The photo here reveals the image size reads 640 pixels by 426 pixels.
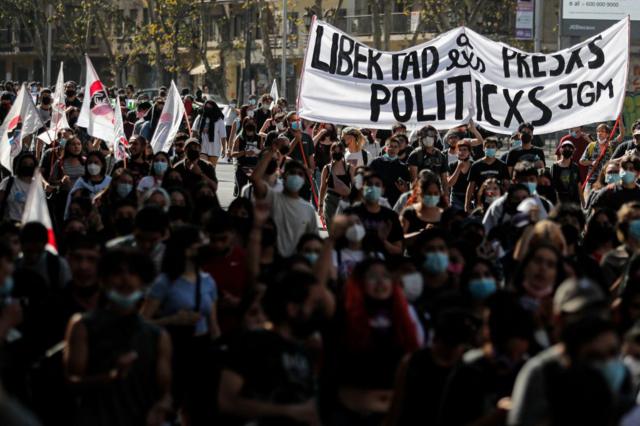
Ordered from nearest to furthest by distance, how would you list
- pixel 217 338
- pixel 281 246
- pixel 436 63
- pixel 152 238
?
pixel 217 338 < pixel 152 238 < pixel 281 246 < pixel 436 63

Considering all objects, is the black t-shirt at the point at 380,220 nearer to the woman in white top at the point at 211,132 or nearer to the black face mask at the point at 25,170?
the black face mask at the point at 25,170

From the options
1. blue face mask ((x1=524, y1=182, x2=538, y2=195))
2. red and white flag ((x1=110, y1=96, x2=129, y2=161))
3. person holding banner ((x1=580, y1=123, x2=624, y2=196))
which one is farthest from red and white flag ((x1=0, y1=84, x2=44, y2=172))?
person holding banner ((x1=580, y1=123, x2=624, y2=196))

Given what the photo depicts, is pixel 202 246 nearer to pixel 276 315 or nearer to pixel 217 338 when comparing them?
pixel 217 338

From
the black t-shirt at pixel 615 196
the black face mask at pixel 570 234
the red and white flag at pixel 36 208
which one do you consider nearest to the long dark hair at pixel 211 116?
the black t-shirt at pixel 615 196

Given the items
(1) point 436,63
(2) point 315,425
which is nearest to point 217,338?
(2) point 315,425

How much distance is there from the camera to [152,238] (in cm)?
895

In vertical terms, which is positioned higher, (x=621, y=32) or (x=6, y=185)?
(x=621, y=32)

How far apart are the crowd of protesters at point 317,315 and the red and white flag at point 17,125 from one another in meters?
3.53

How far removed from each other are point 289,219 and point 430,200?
1.19 metres

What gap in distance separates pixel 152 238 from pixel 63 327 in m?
1.40

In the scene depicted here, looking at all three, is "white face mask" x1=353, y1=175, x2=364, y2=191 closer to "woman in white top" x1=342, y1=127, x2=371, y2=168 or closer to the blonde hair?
the blonde hair

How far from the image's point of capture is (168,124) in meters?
18.4

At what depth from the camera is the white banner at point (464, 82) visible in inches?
609

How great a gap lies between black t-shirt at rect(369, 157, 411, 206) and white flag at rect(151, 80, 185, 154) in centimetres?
368
